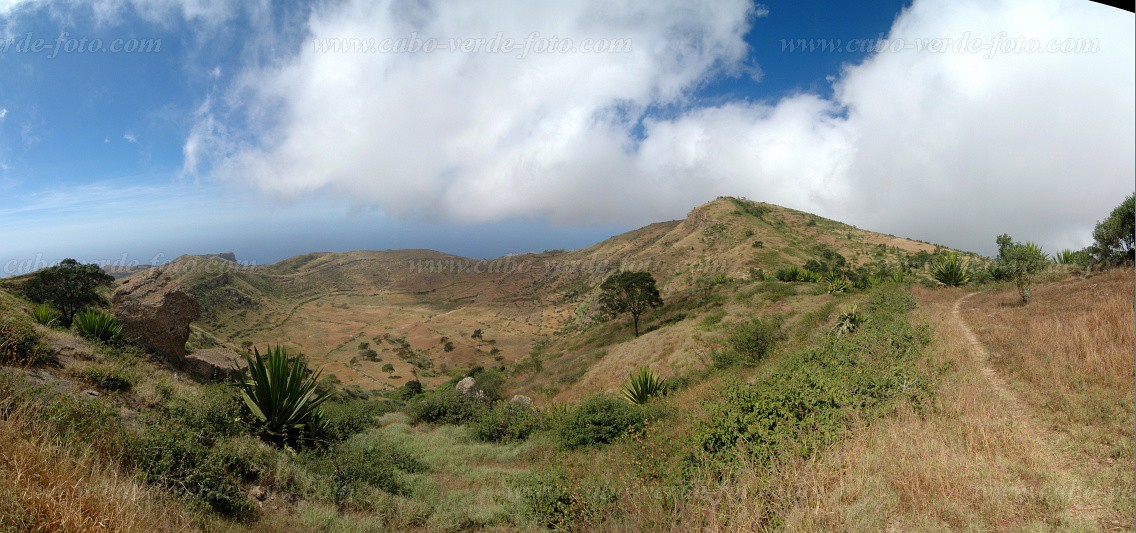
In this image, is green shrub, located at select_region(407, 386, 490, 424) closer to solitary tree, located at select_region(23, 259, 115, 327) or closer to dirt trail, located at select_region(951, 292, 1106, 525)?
dirt trail, located at select_region(951, 292, 1106, 525)

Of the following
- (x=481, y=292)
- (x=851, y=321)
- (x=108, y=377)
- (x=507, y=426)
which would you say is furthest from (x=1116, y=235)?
(x=481, y=292)

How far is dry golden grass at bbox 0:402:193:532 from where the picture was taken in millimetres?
2439

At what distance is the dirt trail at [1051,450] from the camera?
9.04 feet

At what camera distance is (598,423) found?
842 cm

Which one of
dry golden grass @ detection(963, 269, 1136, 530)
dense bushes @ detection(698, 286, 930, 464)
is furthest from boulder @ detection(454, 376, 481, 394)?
dry golden grass @ detection(963, 269, 1136, 530)

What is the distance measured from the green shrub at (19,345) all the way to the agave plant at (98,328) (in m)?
2.90

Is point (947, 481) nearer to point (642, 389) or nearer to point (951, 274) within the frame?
point (642, 389)

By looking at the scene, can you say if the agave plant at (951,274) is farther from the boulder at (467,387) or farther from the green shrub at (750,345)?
the boulder at (467,387)

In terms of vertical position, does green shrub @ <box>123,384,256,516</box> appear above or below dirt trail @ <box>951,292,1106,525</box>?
below

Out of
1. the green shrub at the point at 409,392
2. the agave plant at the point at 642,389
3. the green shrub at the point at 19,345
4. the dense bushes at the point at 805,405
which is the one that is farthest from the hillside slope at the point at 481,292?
the green shrub at the point at 19,345

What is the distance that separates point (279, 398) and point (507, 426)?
16.9ft

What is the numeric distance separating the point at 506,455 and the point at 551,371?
16.3 metres

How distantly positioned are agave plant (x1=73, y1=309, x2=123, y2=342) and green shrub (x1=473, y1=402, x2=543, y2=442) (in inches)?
308

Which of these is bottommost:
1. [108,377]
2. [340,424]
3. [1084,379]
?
[340,424]
